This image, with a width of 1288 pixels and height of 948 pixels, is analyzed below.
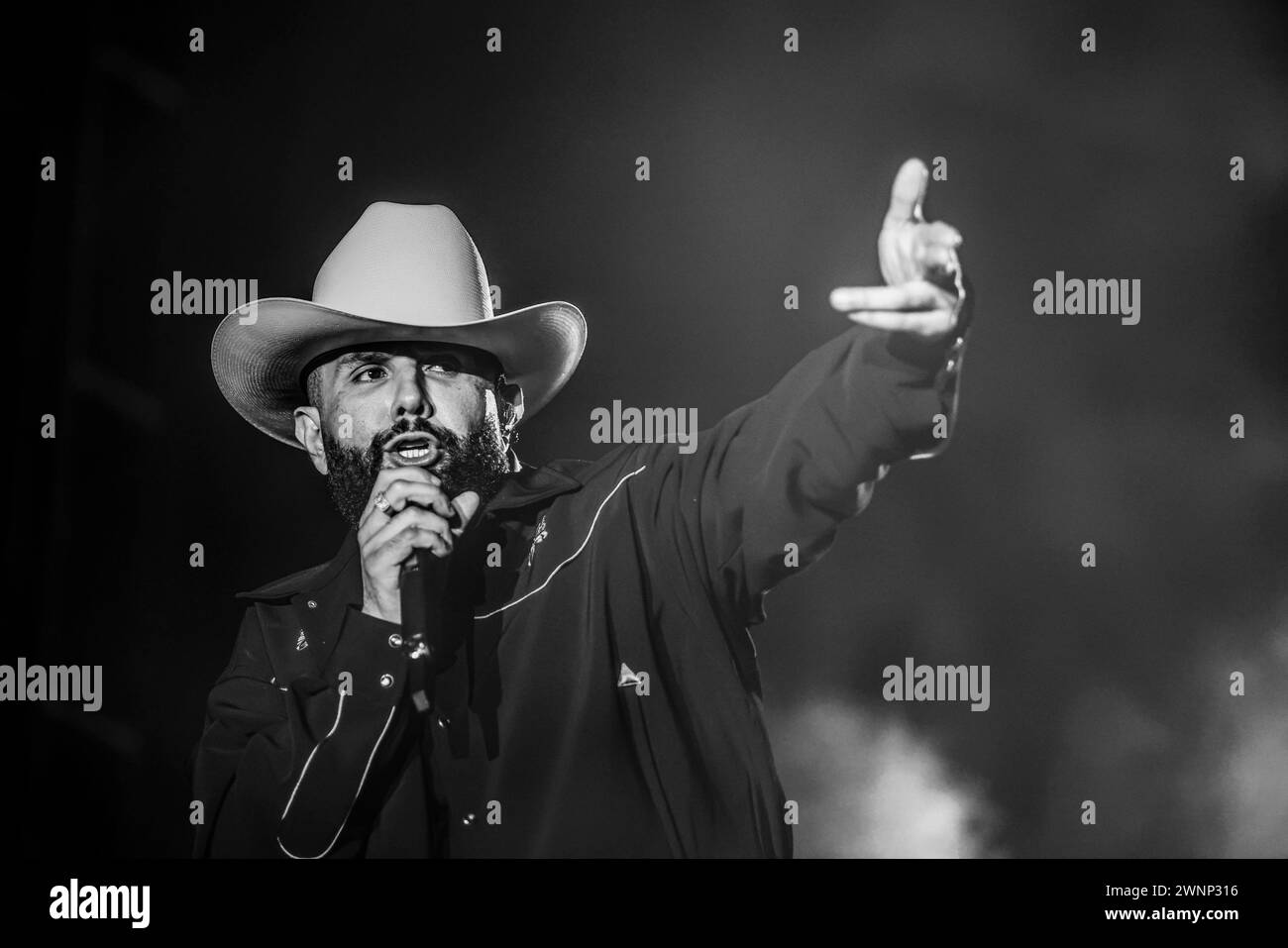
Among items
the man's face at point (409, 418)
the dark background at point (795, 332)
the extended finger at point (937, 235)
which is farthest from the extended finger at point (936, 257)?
the man's face at point (409, 418)

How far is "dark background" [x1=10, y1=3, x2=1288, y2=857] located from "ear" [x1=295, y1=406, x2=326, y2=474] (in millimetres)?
62

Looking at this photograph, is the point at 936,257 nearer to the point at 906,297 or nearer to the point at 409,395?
the point at 906,297

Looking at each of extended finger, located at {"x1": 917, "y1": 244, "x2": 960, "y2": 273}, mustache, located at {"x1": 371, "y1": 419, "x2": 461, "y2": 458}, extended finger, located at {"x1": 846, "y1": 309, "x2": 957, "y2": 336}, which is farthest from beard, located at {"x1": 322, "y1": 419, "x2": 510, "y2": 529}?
extended finger, located at {"x1": 917, "y1": 244, "x2": 960, "y2": 273}

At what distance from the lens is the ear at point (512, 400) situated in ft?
9.09

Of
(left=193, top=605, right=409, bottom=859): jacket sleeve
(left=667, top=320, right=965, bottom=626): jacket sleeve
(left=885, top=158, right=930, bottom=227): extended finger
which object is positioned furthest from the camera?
(left=193, top=605, right=409, bottom=859): jacket sleeve

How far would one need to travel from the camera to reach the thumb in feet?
8.65

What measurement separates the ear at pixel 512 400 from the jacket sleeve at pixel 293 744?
0.52m

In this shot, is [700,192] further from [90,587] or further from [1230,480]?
[90,587]

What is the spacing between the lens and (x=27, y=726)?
9.07ft

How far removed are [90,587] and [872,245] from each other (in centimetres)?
183

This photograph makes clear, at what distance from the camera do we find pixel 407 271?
2668mm

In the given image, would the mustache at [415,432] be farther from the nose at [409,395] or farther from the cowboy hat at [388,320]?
the cowboy hat at [388,320]

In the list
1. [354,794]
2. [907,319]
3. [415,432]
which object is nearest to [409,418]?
[415,432]

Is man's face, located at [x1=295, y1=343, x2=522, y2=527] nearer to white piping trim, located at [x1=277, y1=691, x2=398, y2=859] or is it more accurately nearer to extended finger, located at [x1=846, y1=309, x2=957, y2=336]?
white piping trim, located at [x1=277, y1=691, x2=398, y2=859]
